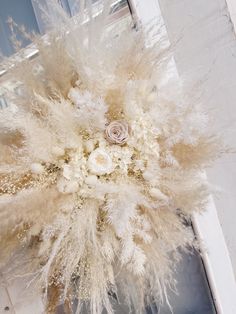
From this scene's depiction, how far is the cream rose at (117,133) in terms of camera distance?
66 centimetres

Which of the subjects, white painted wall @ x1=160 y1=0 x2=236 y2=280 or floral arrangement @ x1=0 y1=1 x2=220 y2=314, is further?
white painted wall @ x1=160 y1=0 x2=236 y2=280

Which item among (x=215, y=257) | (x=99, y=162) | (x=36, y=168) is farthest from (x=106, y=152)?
(x=215, y=257)

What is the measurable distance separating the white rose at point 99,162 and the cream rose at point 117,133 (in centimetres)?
3

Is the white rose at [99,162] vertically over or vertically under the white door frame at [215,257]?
over

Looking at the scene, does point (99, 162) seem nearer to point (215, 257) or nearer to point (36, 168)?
point (36, 168)

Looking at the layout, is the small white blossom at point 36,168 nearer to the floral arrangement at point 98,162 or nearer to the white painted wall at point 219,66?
the floral arrangement at point 98,162

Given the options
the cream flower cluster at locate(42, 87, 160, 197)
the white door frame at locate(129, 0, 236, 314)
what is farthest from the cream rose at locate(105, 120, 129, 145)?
the white door frame at locate(129, 0, 236, 314)

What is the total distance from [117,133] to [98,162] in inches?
2.4

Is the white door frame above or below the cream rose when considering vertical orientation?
below

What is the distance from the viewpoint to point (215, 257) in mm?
935

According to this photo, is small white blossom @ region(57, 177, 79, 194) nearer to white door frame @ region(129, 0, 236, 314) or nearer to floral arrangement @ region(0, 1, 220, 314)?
floral arrangement @ region(0, 1, 220, 314)

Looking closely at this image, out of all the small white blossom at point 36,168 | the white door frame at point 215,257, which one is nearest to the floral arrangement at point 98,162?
the small white blossom at point 36,168

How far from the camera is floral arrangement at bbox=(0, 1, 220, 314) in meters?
0.64

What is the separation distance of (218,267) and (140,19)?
0.63 meters
